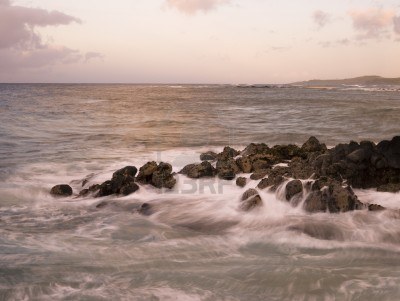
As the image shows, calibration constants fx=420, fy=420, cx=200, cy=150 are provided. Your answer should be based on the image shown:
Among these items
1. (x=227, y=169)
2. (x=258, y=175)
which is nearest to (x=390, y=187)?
(x=258, y=175)

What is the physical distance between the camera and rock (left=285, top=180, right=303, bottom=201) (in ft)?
32.9

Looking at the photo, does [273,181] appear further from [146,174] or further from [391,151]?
[146,174]

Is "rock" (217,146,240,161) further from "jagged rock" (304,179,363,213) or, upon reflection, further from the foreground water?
"jagged rock" (304,179,363,213)

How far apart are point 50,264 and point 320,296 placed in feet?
14.2

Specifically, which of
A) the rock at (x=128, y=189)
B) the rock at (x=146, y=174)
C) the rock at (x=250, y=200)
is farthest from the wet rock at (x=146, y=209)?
the rock at (x=250, y=200)

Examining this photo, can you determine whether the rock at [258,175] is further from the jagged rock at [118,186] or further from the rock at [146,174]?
the jagged rock at [118,186]

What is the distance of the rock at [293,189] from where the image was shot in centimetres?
1002

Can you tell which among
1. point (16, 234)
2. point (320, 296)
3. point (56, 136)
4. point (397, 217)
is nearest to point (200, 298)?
point (320, 296)

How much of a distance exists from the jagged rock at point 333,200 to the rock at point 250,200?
3.72ft

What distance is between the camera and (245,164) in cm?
1289

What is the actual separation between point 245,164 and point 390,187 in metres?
4.17

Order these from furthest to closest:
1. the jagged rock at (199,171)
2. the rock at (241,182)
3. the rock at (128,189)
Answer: the jagged rock at (199,171), the rock at (241,182), the rock at (128,189)

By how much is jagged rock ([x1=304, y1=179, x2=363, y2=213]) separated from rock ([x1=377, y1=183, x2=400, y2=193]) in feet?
4.03

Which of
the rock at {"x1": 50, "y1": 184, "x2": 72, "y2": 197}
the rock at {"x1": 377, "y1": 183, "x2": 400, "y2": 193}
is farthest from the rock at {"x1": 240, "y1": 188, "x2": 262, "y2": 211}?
the rock at {"x1": 50, "y1": 184, "x2": 72, "y2": 197}
